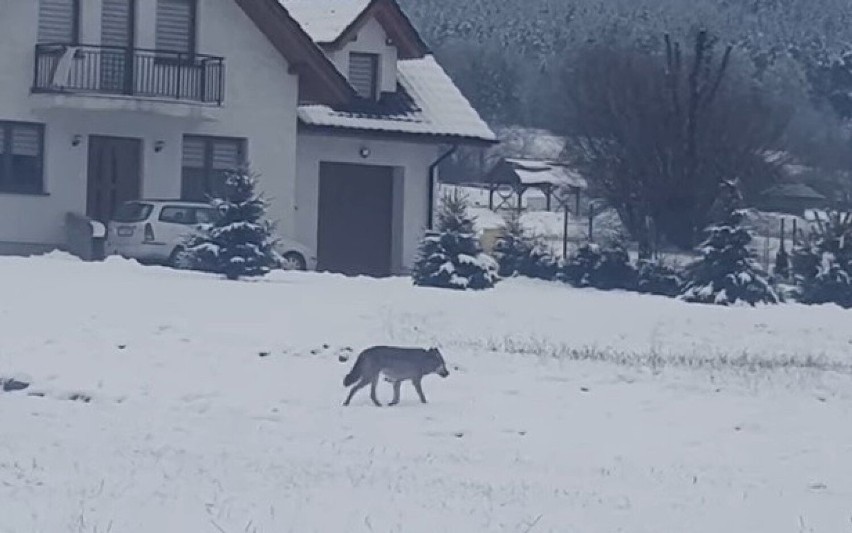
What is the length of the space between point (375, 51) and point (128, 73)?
6.43 meters

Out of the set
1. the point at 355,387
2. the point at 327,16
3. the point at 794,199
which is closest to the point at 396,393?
the point at 355,387

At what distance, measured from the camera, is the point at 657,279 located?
128 ft

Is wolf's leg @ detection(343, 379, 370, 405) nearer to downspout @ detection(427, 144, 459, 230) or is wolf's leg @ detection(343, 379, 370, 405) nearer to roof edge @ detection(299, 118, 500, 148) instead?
roof edge @ detection(299, 118, 500, 148)

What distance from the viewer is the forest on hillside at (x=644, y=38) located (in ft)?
313

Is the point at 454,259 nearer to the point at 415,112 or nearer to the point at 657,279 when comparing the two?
the point at 657,279

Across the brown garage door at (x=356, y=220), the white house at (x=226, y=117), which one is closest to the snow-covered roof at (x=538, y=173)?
the brown garage door at (x=356, y=220)

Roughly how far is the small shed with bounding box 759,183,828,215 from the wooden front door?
1210 inches

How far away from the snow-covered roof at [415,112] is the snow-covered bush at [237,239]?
9721 mm

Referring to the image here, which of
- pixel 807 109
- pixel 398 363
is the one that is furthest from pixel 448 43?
pixel 398 363

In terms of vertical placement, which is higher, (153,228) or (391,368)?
(153,228)

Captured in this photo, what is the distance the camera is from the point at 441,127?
42.2 metres

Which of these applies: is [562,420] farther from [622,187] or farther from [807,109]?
[807,109]

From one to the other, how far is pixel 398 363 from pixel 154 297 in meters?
7.59

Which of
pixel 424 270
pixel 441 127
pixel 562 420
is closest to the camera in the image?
pixel 562 420
